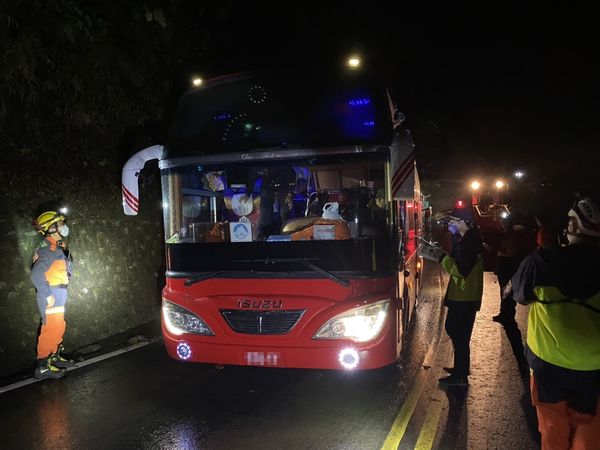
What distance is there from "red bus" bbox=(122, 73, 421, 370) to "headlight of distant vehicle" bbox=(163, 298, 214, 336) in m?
0.01

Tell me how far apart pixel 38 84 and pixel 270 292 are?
4881mm

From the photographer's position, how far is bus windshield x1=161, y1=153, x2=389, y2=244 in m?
4.64

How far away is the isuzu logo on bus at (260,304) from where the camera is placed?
4.46 metres

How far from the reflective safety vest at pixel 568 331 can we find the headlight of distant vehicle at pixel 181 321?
9.86ft

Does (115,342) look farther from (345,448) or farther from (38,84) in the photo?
(345,448)

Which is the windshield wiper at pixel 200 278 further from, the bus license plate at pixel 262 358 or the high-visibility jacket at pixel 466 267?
the high-visibility jacket at pixel 466 267

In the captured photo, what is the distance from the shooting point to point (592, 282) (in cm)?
272

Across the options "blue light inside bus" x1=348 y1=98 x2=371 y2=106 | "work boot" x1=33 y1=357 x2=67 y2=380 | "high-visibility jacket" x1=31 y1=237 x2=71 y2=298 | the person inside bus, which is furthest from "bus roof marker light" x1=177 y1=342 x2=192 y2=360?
"blue light inside bus" x1=348 y1=98 x2=371 y2=106

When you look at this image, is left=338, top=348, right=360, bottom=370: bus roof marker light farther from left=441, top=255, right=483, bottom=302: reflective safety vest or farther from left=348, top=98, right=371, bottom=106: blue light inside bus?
left=348, top=98, right=371, bottom=106: blue light inside bus

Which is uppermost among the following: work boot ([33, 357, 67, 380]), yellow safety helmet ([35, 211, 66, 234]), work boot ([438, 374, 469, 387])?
yellow safety helmet ([35, 211, 66, 234])

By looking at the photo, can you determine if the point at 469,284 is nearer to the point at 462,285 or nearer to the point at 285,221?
the point at 462,285

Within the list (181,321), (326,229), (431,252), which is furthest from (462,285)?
(181,321)

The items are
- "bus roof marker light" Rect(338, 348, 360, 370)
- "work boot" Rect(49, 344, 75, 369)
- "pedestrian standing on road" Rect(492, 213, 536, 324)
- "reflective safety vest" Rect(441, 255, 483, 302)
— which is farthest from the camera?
"pedestrian standing on road" Rect(492, 213, 536, 324)

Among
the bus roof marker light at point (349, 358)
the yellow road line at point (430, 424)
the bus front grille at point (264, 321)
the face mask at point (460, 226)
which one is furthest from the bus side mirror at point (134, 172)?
the yellow road line at point (430, 424)
